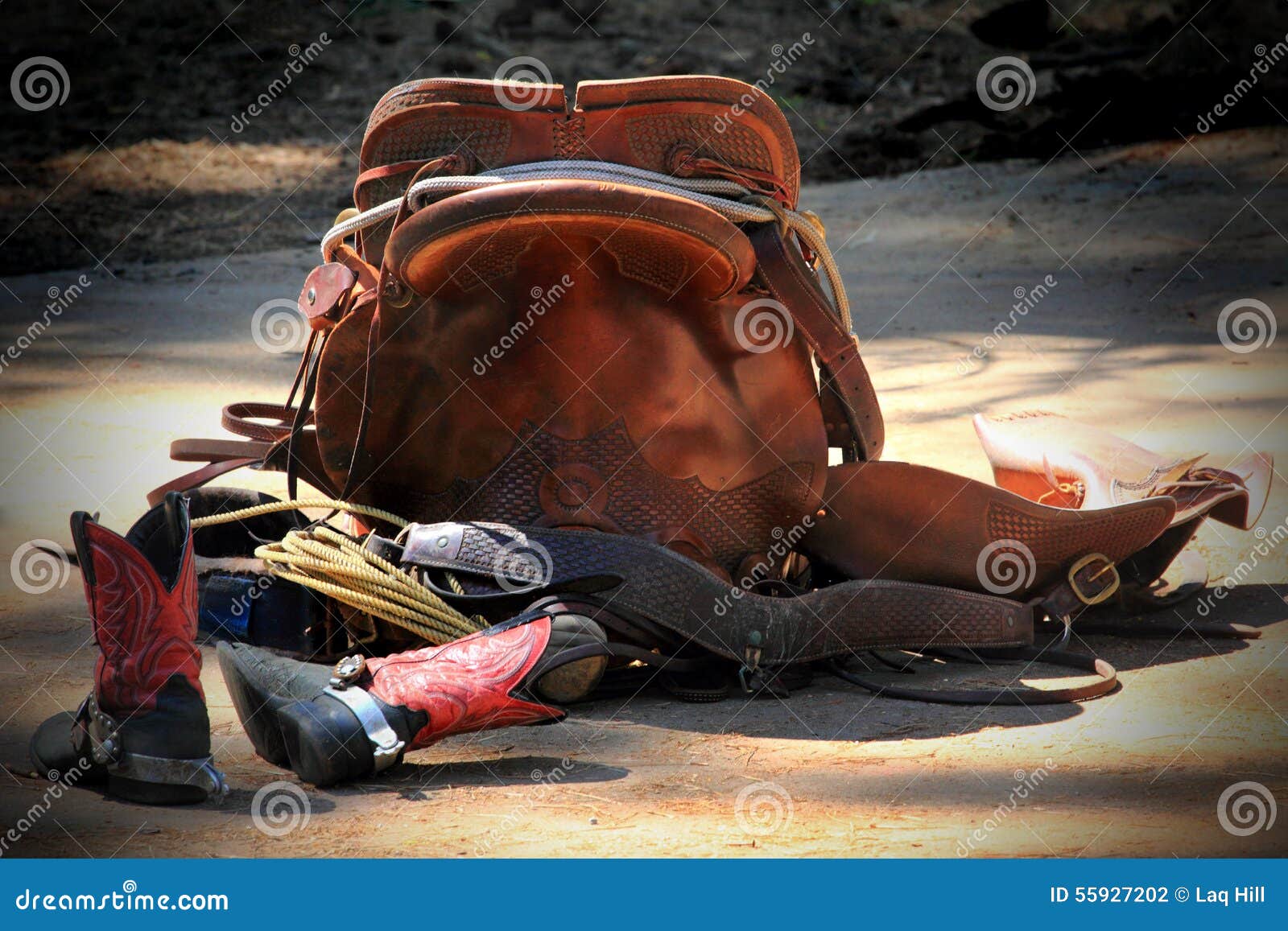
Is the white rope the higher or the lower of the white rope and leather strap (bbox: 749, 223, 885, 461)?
the higher

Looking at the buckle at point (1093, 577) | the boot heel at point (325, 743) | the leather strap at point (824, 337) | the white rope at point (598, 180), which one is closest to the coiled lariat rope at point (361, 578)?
the boot heel at point (325, 743)

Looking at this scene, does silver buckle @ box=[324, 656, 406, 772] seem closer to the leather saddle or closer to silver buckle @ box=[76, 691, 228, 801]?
silver buckle @ box=[76, 691, 228, 801]

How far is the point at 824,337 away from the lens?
9.63 feet

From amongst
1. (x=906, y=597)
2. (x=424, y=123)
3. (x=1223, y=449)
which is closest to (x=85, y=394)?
(x=424, y=123)

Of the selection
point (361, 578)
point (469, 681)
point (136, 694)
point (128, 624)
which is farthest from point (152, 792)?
point (361, 578)

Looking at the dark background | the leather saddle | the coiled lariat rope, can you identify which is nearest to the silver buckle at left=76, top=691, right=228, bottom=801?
the coiled lariat rope

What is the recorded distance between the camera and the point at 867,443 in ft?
10.1

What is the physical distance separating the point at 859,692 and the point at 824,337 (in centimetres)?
72

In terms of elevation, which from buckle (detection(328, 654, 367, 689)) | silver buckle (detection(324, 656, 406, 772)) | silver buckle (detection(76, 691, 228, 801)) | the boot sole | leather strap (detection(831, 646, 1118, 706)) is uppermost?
leather strap (detection(831, 646, 1118, 706))

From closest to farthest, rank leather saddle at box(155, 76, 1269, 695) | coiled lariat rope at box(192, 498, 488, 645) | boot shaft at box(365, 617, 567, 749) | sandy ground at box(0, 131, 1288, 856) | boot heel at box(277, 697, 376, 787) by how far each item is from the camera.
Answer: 1. sandy ground at box(0, 131, 1288, 856)
2. boot heel at box(277, 697, 376, 787)
3. boot shaft at box(365, 617, 567, 749)
4. coiled lariat rope at box(192, 498, 488, 645)
5. leather saddle at box(155, 76, 1269, 695)

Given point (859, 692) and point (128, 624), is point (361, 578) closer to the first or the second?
point (128, 624)

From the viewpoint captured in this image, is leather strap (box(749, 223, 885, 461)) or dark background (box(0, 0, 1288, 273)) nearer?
leather strap (box(749, 223, 885, 461))

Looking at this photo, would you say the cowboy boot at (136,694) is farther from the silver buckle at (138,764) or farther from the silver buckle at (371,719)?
the silver buckle at (371,719)

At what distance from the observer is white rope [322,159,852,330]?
9.01ft
